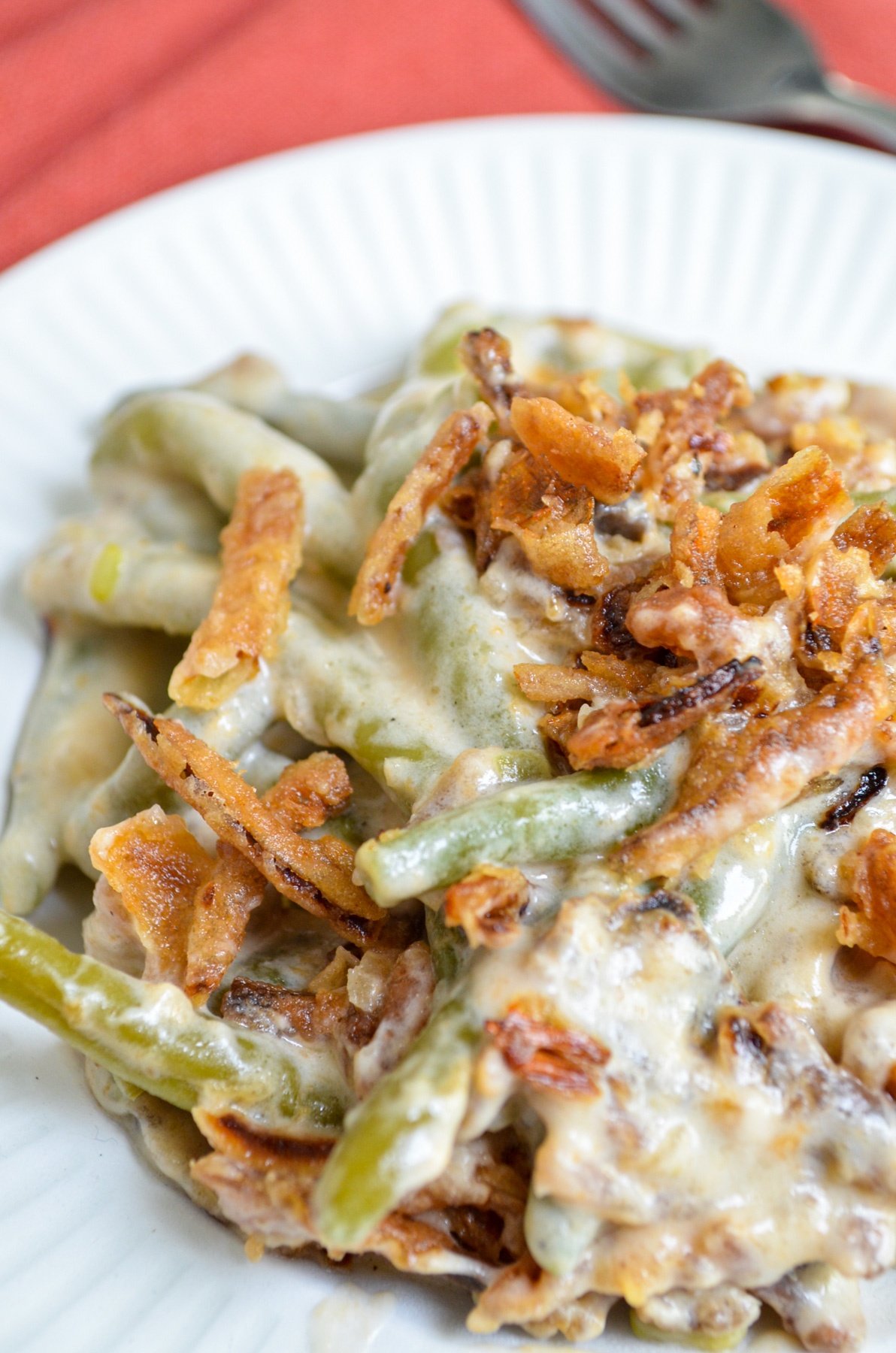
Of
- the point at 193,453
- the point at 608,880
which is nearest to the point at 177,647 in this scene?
the point at 193,453

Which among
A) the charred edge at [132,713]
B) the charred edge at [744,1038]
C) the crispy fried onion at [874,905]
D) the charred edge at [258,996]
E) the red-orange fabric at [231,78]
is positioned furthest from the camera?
the red-orange fabric at [231,78]

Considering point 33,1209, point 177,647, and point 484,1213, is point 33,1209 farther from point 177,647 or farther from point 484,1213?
point 177,647

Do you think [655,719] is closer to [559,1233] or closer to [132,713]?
[559,1233]

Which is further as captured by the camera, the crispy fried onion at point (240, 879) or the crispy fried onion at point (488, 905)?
the crispy fried onion at point (240, 879)

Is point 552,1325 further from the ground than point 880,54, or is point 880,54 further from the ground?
point 880,54

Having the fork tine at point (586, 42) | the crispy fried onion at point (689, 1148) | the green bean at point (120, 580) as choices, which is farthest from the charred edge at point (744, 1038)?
the fork tine at point (586, 42)

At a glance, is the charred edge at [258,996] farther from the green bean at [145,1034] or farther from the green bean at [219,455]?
the green bean at [219,455]

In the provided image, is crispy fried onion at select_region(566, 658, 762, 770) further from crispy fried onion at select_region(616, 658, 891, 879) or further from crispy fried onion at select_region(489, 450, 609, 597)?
crispy fried onion at select_region(489, 450, 609, 597)
